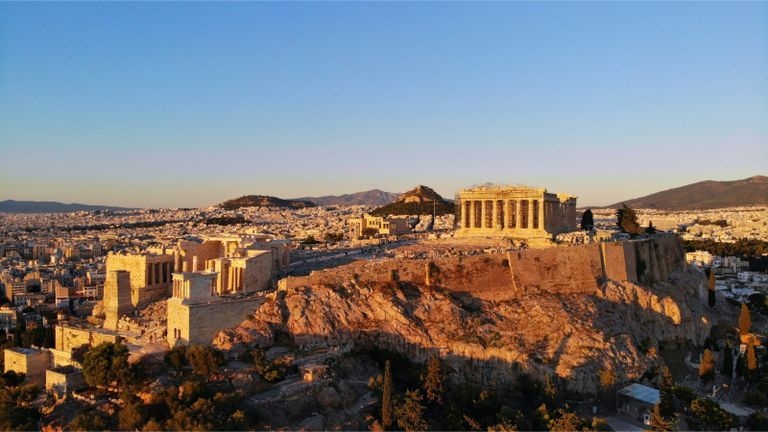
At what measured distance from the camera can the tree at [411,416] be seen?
1994 centimetres

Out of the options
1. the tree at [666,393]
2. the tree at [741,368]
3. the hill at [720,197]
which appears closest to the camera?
the tree at [666,393]

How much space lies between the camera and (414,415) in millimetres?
20031

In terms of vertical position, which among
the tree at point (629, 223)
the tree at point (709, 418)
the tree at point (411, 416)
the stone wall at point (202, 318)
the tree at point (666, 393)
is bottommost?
the tree at point (709, 418)

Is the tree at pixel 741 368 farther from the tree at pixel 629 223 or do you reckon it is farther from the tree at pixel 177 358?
the tree at pixel 177 358

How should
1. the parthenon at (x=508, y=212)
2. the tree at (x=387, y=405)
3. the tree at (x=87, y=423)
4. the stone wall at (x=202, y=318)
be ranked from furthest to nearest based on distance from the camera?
the parthenon at (x=508, y=212) → the stone wall at (x=202, y=318) → the tree at (x=387, y=405) → the tree at (x=87, y=423)

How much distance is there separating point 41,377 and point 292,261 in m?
13.3

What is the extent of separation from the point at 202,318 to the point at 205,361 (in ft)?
9.09

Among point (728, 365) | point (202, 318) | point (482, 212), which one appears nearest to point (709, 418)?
point (728, 365)

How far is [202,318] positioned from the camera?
78.5ft

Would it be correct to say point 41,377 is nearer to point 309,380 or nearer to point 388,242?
point 309,380

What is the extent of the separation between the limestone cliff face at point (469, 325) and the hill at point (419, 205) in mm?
54122

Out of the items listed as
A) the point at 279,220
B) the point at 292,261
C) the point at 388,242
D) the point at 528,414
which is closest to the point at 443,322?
the point at 528,414

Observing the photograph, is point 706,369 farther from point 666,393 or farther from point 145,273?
point 145,273

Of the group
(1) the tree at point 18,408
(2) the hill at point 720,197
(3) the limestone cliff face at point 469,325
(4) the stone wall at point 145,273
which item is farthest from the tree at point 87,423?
(2) the hill at point 720,197
